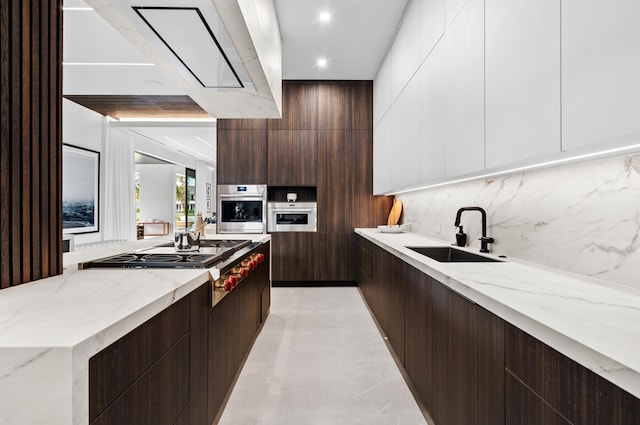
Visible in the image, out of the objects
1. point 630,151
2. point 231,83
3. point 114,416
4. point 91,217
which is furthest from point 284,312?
point 91,217

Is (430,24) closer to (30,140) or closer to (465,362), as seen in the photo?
(465,362)

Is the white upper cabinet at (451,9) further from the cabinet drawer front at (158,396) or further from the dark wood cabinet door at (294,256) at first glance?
the dark wood cabinet door at (294,256)

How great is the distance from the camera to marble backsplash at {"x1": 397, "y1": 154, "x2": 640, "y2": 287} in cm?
121

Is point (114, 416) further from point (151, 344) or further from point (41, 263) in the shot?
point (41, 263)

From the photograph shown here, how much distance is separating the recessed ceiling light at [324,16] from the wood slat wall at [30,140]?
248 centimetres

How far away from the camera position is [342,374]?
7.29 feet

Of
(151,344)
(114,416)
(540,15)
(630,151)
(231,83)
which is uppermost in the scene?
(231,83)

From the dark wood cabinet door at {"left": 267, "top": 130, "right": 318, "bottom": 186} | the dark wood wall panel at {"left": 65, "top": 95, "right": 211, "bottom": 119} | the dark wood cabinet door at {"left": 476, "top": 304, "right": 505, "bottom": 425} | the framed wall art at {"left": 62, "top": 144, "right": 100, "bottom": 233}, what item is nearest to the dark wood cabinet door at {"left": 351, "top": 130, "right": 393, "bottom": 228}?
the dark wood cabinet door at {"left": 267, "top": 130, "right": 318, "bottom": 186}

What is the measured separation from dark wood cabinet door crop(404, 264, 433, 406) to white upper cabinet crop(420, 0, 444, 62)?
5.33ft

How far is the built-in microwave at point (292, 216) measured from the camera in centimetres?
471

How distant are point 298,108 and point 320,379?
11.8ft

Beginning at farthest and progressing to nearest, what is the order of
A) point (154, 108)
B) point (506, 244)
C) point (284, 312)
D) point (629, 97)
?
point (154, 108) < point (284, 312) < point (506, 244) < point (629, 97)

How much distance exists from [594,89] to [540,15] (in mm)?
442

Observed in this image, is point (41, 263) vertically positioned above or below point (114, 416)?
above
